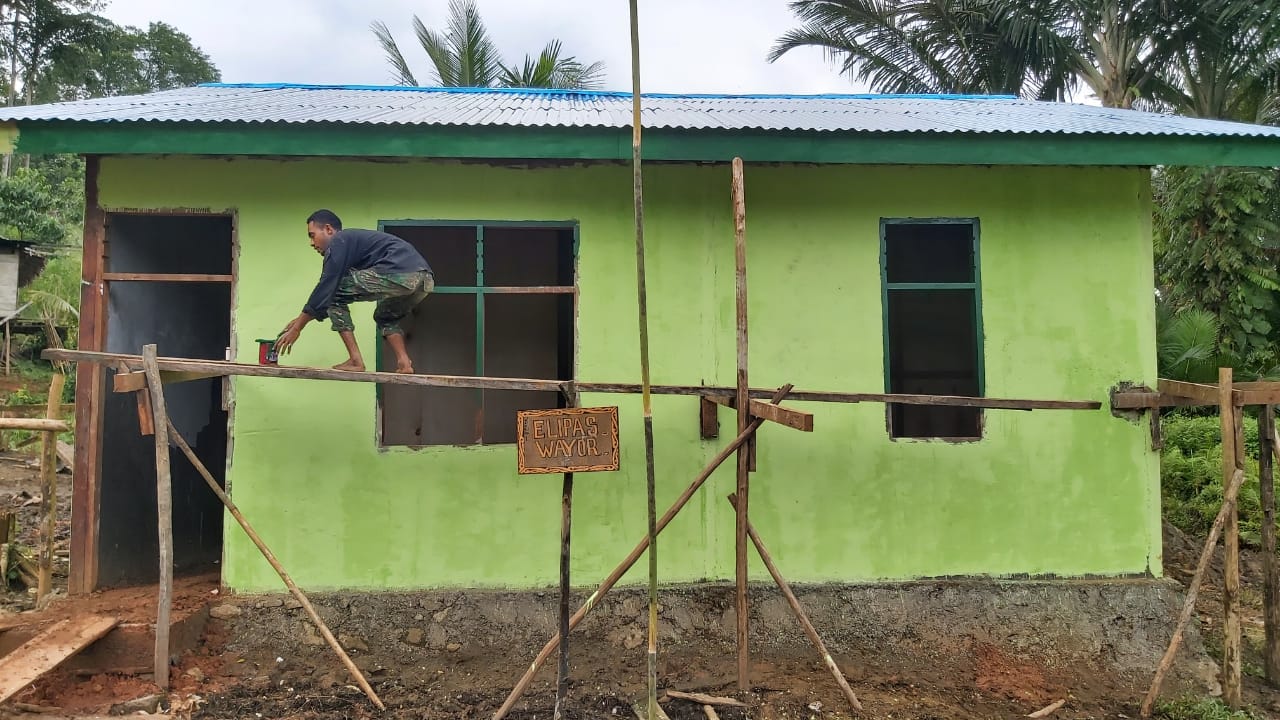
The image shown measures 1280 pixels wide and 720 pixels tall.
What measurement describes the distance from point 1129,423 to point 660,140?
3666 mm

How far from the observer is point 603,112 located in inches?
205

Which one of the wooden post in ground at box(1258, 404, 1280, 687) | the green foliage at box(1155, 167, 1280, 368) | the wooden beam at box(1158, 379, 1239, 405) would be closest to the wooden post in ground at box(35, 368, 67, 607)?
the wooden beam at box(1158, 379, 1239, 405)

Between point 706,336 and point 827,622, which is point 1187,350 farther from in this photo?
point 706,336

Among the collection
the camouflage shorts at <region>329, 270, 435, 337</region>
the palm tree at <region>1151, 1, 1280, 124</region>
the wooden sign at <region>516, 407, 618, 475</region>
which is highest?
the palm tree at <region>1151, 1, 1280, 124</region>

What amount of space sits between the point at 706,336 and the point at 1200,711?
145 inches

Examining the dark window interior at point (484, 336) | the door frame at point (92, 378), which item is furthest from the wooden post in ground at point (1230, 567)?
the door frame at point (92, 378)

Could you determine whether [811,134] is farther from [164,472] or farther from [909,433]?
[909,433]

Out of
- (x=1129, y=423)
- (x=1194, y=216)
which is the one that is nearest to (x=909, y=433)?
(x=1129, y=423)

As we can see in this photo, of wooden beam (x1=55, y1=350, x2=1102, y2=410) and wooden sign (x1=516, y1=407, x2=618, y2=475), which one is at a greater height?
wooden beam (x1=55, y1=350, x2=1102, y2=410)

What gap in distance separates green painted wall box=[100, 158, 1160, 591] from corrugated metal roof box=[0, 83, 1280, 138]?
13.9 inches

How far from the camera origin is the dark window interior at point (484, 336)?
8.18 metres

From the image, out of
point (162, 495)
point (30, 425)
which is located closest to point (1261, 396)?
point (162, 495)

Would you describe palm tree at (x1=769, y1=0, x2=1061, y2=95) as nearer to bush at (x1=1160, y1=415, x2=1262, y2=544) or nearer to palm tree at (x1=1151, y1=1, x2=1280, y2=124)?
palm tree at (x1=1151, y1=1, x2=1280, y2=124)

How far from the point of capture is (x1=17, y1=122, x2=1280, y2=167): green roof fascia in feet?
14.0
